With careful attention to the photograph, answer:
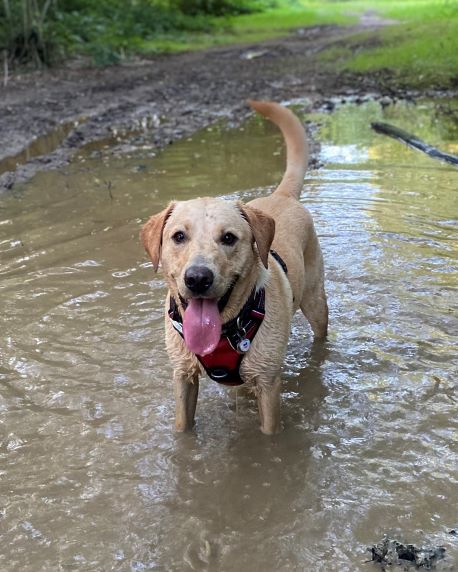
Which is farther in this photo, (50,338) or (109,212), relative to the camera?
(109,212)

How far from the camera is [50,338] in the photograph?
17.1 feet

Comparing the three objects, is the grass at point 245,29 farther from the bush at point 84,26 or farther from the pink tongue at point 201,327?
the pink tongue at point 201,327

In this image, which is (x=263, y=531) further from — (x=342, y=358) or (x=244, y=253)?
(x=342, y=358)

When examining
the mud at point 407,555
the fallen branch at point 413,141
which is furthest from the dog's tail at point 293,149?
the fallen branch at point 413,141

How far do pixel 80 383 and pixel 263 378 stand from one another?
5.03ft

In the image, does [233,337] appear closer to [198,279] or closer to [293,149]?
[198,279]

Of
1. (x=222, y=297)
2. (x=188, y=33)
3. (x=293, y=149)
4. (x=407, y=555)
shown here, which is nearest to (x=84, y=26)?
(x=188, y=33)

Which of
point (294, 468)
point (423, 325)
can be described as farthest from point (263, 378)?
point (423, 325)

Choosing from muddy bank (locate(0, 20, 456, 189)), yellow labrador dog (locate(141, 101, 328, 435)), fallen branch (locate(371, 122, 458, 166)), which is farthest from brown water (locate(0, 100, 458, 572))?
muddy bank (locate(0, 20, 456, 189))

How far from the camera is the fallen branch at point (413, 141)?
372 inches

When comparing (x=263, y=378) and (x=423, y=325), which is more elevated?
(x=263, y=378)

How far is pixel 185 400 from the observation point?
3.92 m

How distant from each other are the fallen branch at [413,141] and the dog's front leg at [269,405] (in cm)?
658

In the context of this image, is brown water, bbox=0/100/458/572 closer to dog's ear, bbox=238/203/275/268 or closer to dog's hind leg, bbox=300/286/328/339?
dog's hind leg, bbox=300/286/328/339
